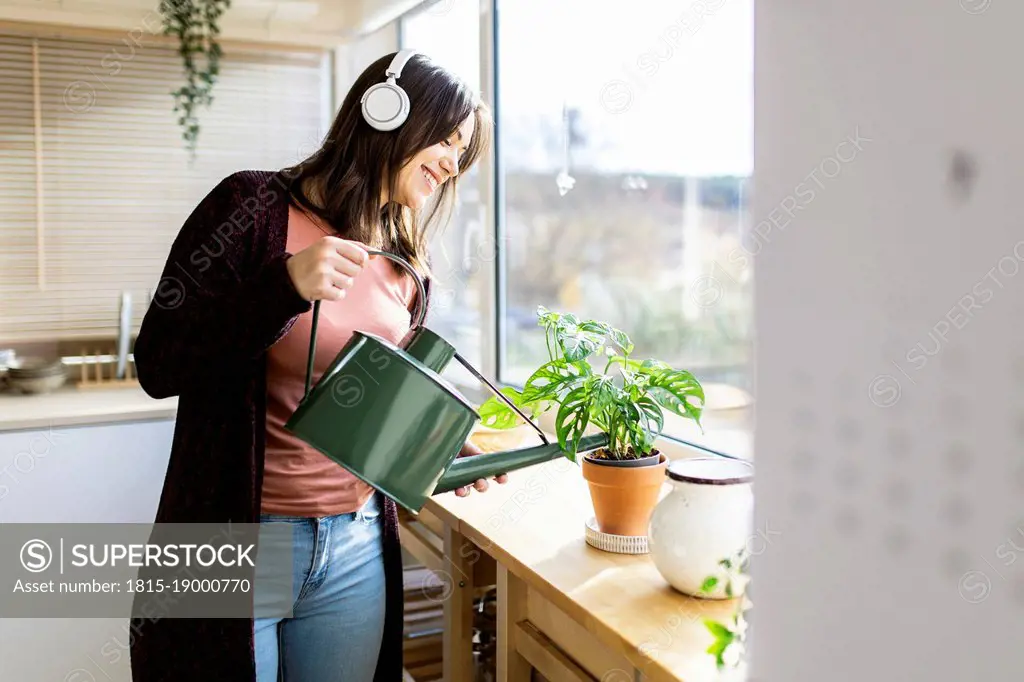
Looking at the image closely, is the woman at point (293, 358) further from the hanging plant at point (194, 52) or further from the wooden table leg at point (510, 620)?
the hanging plant at point (194, 52)

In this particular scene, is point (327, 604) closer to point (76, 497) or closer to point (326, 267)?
point (326, 267)

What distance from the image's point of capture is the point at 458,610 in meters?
1.66

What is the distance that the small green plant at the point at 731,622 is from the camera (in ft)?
2.93

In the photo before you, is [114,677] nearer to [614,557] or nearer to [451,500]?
[451,500]

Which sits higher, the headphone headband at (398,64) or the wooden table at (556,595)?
the headphone headband at (398,64)

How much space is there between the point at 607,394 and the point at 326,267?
49cm

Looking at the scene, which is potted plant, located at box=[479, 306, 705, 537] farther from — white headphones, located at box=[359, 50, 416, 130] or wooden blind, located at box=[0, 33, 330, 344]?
wooden blind, located at box=[0, 33, 330, 344]

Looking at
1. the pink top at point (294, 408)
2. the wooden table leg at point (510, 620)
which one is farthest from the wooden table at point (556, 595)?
the pink top at point (294, 408)

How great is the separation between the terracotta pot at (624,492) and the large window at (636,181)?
327 mm

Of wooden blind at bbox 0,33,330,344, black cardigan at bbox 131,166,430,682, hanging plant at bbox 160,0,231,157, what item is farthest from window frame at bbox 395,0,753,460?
black cardigan at bbox 131,166,430,682

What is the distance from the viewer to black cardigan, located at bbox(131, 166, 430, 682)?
1.03 meters

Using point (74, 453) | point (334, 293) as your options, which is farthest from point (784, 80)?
point (74, 453)

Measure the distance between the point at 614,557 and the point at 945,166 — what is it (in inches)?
37.8

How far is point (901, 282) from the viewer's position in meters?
0.48
